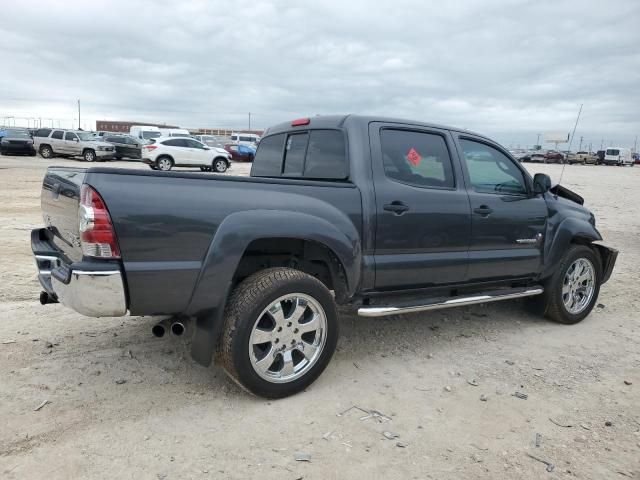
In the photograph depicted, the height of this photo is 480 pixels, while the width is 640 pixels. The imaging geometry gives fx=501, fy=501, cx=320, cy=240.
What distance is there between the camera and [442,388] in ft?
11.4

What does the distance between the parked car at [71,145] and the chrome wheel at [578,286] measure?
26.4 m

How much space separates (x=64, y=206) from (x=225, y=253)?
1.07 meters

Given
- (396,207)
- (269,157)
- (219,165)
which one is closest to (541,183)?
(396,207)

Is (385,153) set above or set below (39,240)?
above

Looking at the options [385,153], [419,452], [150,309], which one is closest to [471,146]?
[385,153]

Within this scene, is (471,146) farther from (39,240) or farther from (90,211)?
(39,240)

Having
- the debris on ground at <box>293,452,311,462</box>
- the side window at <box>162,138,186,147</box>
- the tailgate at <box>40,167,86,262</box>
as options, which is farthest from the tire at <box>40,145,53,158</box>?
the debris on ground at <box>293,452,311,462</box>

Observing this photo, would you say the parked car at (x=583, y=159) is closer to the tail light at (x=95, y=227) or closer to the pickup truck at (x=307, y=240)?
the pickup truck at (x=307, y=240)

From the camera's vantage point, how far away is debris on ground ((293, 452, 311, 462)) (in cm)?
261

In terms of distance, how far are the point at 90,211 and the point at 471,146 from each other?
10.3ft

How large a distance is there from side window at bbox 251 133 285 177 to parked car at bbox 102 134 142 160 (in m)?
25.9

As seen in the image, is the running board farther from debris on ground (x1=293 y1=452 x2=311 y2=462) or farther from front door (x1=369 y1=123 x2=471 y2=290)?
debris on ground (x1=293 y1=452 x2=311 y2=462)

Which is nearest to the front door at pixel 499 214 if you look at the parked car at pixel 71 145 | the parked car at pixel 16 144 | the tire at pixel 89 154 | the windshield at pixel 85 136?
the parked car at pixel 71 145

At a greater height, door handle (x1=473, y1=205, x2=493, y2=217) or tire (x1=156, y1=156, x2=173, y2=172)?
door handle (x1=473, y1=205, x2=493, y2=217)
